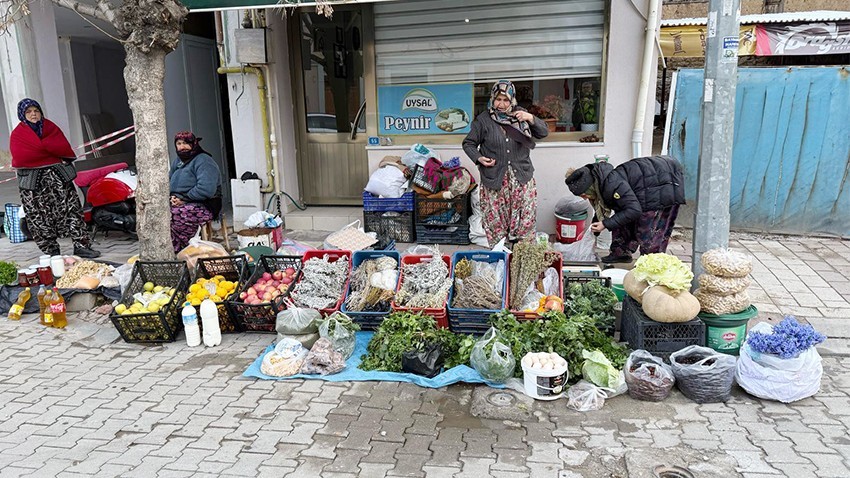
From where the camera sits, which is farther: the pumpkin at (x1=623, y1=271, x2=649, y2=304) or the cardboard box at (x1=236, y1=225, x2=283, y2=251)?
the cardboard box at (x1=236, y1=225, x2=283, y2=251)

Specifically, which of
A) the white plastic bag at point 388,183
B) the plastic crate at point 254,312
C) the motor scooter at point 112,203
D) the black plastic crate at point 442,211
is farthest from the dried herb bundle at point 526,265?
the motor scooter at point 112,203

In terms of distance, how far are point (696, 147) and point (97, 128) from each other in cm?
1482

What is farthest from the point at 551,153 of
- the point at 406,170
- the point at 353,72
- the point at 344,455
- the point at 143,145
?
the point at 344,455

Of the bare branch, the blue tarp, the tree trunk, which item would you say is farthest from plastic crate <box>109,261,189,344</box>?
the bare branch

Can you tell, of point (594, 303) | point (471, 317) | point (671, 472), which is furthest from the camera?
point (594, 303)

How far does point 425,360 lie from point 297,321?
1.13 metres

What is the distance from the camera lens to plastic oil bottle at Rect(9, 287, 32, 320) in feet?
19.9

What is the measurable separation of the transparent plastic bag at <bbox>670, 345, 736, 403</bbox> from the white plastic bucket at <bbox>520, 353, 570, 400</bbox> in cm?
78

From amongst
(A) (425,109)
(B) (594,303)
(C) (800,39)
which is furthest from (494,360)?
(C) (800,39)

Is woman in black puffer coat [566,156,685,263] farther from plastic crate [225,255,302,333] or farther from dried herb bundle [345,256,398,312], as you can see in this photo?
plastic crate [225,255,302,333]

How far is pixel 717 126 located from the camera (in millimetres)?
4715

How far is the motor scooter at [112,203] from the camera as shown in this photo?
8.35 m

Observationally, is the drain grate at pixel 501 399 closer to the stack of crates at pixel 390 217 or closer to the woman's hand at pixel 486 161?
the woman's hand at pixel 486 161

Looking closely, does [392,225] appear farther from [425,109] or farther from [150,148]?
[150,148]
